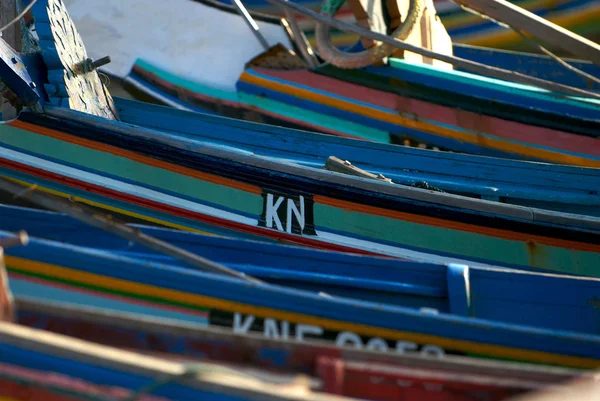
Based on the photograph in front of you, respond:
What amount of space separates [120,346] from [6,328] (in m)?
0.24

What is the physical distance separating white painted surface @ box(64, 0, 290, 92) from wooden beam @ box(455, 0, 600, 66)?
279 centimetres

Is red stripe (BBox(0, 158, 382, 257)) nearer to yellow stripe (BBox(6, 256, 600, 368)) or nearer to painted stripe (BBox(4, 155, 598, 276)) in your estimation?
painted stripe (BBox(4, 155, 598, 276))

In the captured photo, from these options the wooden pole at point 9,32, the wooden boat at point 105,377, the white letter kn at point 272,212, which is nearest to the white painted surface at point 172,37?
the wooden pole at point 9,32

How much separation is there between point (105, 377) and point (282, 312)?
1.99ft

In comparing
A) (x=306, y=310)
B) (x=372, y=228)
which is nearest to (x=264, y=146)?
(x=372, y=228)

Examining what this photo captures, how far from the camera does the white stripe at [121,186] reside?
11.4 feet

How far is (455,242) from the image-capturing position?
326cm

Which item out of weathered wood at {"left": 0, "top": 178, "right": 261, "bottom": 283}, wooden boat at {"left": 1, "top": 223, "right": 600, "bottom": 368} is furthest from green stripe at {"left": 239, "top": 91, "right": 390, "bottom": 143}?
wooden boat at {"left": 1, "top": 223, "right": 600, "bottom": 368}

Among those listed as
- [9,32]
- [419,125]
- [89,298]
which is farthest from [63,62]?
[419,125]

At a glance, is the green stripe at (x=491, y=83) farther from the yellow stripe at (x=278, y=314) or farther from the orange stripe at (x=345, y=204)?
the yellow stripe at (x=278, y=314)

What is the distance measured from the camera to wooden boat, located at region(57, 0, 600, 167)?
470 cm

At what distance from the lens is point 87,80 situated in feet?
13.0

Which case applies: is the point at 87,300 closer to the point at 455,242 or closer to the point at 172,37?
the point at 455,242

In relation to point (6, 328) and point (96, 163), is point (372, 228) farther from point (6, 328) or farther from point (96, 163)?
point (6, 328)
